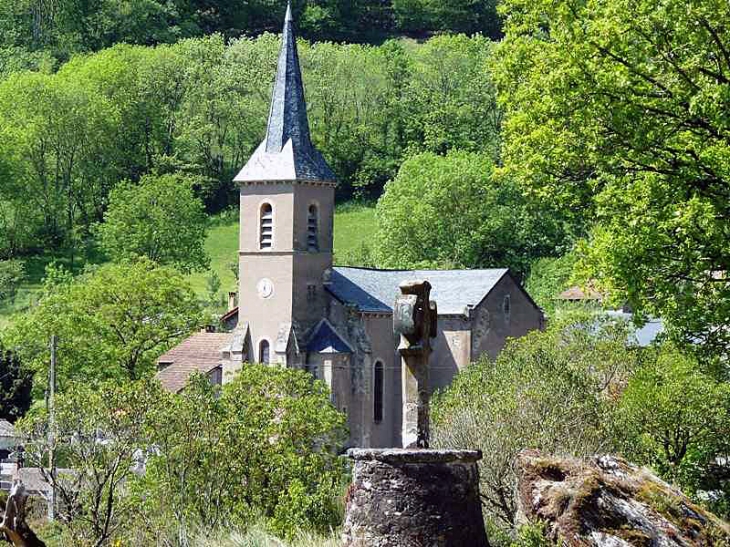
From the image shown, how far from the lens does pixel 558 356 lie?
3828 centimetres

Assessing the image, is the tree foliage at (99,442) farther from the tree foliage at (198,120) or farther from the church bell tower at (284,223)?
the tree foliage at (198,120)

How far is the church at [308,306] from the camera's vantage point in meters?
56.4

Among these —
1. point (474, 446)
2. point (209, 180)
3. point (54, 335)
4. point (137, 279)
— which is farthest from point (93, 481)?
point (209, 180)

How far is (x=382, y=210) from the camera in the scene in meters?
81.2

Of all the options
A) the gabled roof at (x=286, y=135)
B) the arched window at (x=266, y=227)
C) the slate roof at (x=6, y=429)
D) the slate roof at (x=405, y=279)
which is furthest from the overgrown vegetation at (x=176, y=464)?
the gabled roof at (x=286, y=135)

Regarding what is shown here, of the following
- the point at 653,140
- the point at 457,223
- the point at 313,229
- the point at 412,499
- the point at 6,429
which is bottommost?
the point at 6,429

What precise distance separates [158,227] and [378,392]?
2929 cm

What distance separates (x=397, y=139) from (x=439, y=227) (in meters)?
26.5

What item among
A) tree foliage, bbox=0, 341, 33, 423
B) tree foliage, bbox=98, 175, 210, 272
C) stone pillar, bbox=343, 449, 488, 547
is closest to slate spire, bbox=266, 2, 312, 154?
tree foliage, bbox=0, 341, 33, 423

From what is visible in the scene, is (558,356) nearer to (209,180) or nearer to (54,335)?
(54,335)

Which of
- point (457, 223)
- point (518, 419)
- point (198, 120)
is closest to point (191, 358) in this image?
point (457, 223)

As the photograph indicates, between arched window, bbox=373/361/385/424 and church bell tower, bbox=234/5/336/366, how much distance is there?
3.11 metres

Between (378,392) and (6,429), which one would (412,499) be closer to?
(6,429)

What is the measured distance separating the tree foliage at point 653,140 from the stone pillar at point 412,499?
800 centimetres
